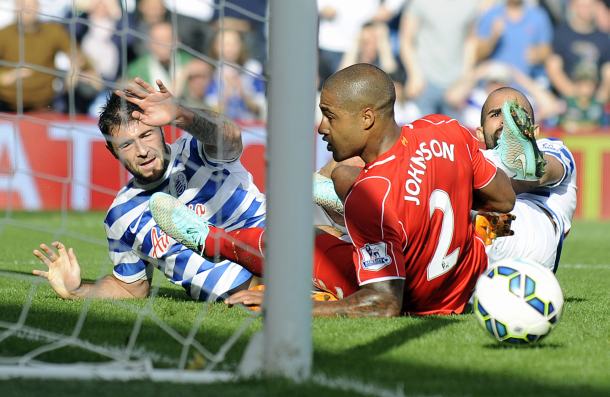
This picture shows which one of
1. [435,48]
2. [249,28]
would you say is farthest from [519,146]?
[435,48]

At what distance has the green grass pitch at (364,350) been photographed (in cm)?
331

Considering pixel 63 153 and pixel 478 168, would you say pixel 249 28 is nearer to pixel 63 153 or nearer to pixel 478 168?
pixel 63 153

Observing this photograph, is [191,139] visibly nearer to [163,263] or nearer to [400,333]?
[163,263]

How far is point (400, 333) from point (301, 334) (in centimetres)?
110

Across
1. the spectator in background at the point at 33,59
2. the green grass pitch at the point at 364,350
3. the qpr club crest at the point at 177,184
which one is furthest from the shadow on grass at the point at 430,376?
the spectator in background at the point at 33,59

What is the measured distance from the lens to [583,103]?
14.5m

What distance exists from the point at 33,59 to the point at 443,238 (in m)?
7.09

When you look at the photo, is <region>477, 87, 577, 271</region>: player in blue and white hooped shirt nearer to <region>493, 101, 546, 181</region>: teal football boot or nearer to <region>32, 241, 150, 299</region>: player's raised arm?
<region>493, 101, 546, 181</region>: teal football boot

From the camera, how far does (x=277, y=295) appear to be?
134 inches

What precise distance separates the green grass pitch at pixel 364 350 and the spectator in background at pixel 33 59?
5.46 metres

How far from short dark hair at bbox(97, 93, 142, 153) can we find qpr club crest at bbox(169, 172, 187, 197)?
39cm

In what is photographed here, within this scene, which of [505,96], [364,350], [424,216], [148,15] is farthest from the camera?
[148,15]

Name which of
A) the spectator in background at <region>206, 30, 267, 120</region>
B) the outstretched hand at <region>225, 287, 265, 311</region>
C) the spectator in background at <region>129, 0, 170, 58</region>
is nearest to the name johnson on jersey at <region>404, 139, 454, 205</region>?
the outstretched hand at <region>225, 287, 265, 311</region>

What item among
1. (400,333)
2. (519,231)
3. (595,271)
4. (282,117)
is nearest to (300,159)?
(282,117)
